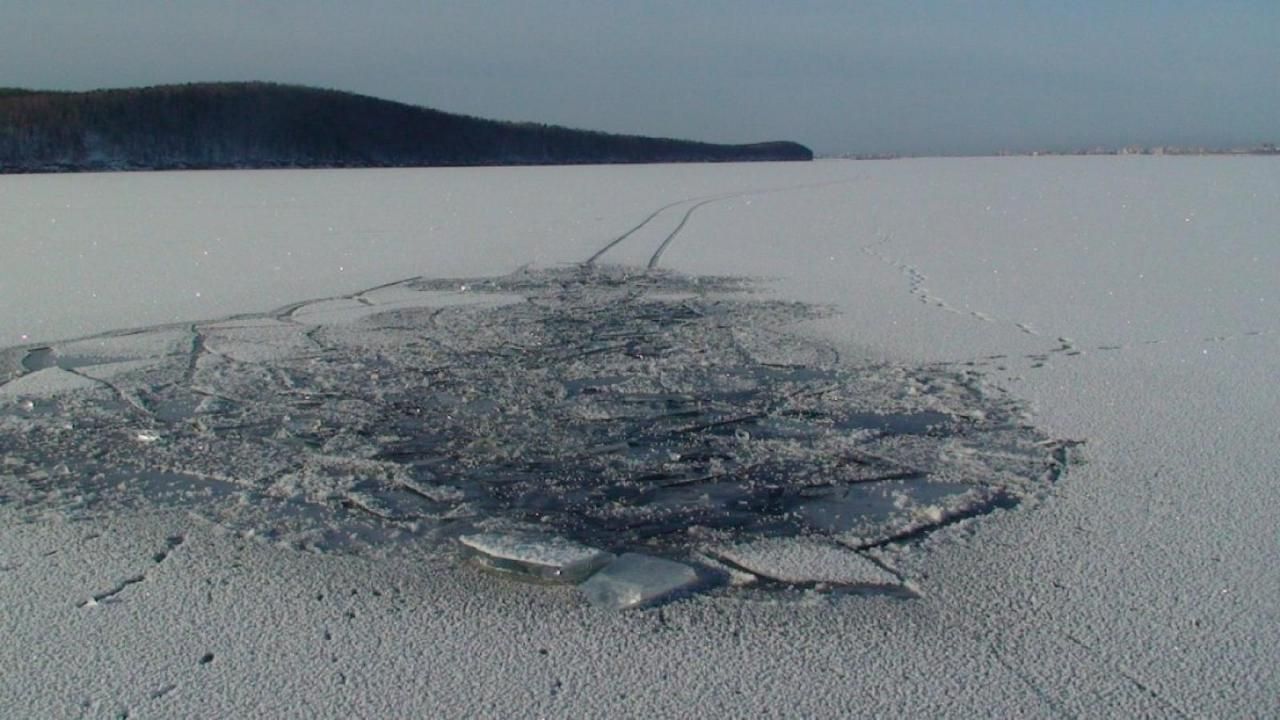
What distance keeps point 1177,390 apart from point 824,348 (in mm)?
1408

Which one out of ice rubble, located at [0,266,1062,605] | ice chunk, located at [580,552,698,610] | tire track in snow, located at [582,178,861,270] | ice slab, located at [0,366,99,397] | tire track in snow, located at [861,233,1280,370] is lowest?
tire track in snow, located at [582,178,861,270]

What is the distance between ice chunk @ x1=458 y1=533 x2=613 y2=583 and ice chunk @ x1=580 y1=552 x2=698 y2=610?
0.04 m

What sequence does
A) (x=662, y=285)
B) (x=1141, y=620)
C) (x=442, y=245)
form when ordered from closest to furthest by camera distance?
(x=1141, y=620)
(x=662, y=285)
(x=442, y=245)

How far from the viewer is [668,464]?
10.1 ft

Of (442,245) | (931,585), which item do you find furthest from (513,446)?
(442,245)

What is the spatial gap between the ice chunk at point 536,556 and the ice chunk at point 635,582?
4cm

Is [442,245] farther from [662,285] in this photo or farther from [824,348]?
[824,348]

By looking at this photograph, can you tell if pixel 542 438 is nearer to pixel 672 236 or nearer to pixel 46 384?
pixel 46 384

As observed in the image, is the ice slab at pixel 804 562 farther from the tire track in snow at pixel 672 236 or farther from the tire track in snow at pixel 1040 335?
the tire track in snow at pixel 672 236

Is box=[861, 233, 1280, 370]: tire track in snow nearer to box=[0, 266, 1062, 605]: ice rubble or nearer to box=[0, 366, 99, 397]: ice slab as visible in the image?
box=[0, 266, 1062, 605]: ice rubble

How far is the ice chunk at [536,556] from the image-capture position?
7.45ft

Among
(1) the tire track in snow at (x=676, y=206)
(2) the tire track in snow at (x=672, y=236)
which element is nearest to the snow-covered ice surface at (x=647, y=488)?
(2) the tire track in snow at (x=672, y=236)

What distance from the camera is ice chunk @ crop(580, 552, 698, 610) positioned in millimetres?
2154

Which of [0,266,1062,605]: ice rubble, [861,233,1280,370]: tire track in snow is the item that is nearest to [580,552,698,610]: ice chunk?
[0,266,1062,605]: ice rubble
